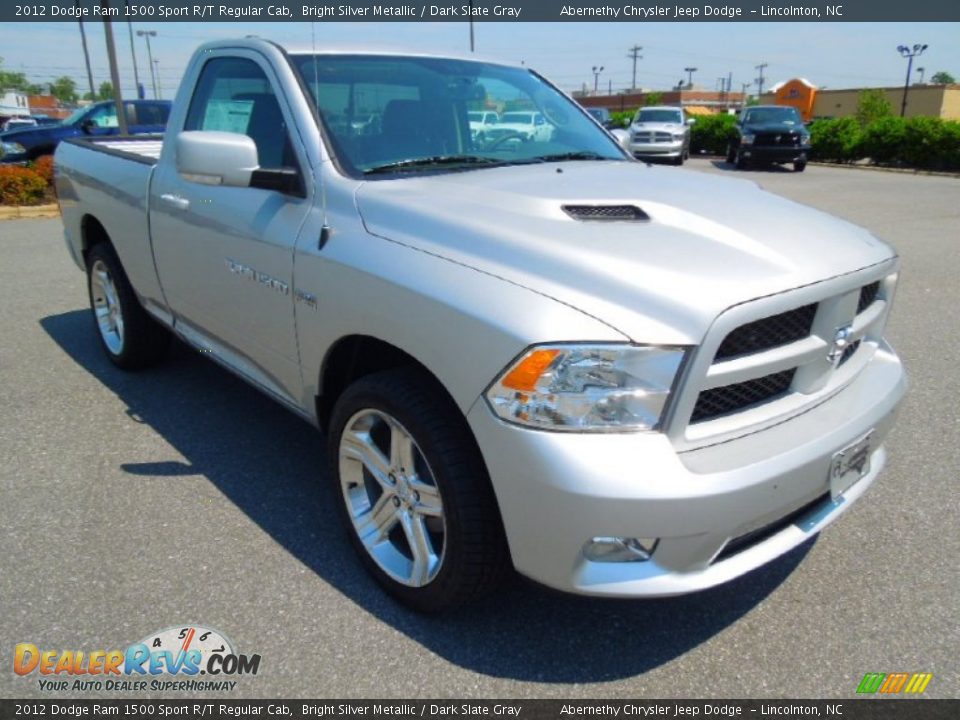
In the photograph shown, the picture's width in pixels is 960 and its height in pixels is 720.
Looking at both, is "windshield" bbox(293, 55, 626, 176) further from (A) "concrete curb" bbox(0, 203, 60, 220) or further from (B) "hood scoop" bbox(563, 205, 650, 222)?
(A) "concrete curb" bbox(0, 203, 60, 220)

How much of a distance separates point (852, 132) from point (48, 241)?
25321 millimetres

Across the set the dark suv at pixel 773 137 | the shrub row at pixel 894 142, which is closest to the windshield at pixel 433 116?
the dark suv at pixel 773 137

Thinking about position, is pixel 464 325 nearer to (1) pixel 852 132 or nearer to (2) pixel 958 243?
(2) pixel 958 243

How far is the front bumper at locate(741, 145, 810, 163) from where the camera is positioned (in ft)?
69.8

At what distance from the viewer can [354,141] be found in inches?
114

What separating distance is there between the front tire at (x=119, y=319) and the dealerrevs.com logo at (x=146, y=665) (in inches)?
99.9

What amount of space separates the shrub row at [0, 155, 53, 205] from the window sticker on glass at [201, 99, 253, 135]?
10458 millimetres

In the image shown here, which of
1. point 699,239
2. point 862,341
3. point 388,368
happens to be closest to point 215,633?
point 388,368

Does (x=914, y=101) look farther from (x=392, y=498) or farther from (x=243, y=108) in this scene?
(x=392, y=498)

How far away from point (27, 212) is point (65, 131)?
4164mm

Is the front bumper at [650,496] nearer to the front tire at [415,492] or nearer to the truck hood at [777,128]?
the front tire at [415,492]

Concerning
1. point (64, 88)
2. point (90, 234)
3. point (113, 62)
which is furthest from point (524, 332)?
point (64, 88)

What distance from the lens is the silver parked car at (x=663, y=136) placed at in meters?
23.1

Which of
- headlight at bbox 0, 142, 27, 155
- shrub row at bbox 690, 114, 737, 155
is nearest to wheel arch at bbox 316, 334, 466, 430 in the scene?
headlight at bbox 0, 142, 27, 155
